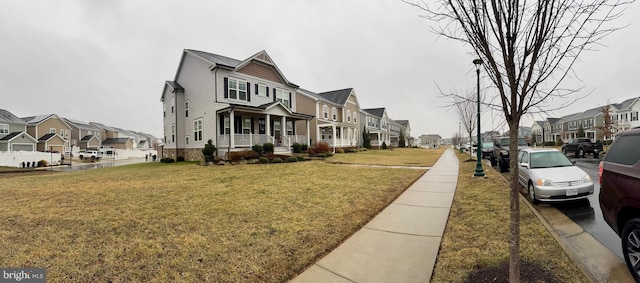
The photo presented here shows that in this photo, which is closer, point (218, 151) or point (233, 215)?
point (233, 215)

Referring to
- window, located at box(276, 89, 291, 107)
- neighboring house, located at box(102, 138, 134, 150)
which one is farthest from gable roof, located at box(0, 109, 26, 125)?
window, located at box(276, 89, 291, 107)

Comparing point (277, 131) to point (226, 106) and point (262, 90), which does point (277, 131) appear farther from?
point (226, 106)

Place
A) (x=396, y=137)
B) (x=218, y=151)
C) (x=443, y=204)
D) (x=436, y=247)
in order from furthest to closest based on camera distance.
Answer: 1. (x=396, y=137)
2. (x=218, y=151)
3. (x=443, y=204)
4. (x=436, y=247)

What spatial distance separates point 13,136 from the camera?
134 ft

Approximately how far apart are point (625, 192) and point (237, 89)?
22.7 metres

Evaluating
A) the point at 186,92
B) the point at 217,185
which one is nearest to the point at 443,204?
the point at 217,185

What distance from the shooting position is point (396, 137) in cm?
6688

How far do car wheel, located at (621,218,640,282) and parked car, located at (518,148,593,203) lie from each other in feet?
13.5

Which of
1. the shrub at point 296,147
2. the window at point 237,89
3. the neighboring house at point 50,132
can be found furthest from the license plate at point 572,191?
the neighboring house at point 50,132

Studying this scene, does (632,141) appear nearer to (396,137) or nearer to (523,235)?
(523,235)

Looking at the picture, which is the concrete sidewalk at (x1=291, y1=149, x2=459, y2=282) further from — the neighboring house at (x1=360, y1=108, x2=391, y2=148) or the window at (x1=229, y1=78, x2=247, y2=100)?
the neighboring house at (x1=360, y1=108, x2=391, y2=148)

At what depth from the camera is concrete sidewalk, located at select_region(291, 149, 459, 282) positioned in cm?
351

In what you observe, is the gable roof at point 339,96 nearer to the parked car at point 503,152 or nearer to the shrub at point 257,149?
the shrub at point 257,149

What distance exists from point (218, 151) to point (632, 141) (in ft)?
69.2
